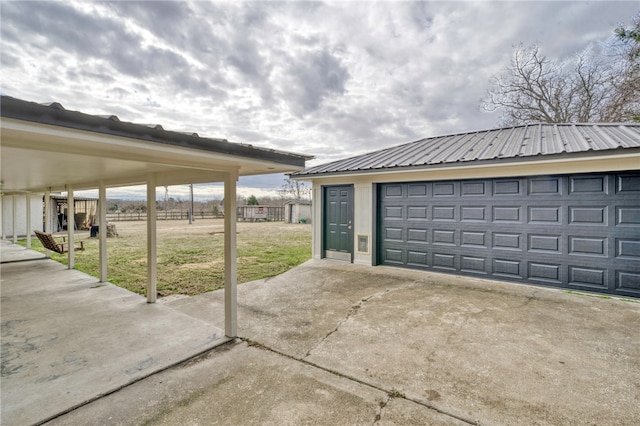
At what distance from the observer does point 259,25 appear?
691cm

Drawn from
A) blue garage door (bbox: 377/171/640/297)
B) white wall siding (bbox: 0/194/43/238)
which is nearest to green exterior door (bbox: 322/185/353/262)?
blue garage door (bbox: 377/171/640/297)

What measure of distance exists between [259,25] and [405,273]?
6.70m

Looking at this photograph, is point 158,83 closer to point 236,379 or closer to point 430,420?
point 236,379

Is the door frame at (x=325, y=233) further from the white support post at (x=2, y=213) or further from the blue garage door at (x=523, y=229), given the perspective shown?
the white support post at (x=2, y=213)

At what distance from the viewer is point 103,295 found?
5.02 metres

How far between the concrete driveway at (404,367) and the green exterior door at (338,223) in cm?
301

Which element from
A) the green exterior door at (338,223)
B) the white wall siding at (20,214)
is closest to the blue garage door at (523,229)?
the green exterior door at (338,223)

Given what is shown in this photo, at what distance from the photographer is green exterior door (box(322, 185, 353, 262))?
761cm

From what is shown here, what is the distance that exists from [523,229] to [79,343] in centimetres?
706

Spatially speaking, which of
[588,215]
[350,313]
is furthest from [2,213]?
[588,215]

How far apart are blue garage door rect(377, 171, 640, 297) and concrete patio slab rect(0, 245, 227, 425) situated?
16.0ft

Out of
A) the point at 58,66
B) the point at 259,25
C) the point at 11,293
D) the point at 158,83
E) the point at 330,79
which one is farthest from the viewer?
the point at 330,79

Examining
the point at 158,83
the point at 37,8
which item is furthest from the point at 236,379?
the point at 158,83

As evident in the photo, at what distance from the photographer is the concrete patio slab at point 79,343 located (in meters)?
2.40
